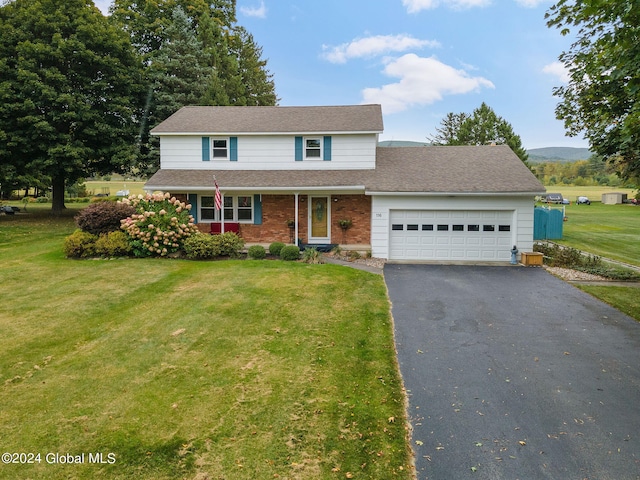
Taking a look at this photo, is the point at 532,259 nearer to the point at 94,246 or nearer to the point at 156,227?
the point at 156,227

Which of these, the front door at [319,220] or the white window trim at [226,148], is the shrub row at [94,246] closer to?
the white window trim at [226,148]

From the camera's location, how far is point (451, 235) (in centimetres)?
1700

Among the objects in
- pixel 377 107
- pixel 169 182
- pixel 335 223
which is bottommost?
pixel 335 223

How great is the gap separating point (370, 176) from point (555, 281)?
835cm

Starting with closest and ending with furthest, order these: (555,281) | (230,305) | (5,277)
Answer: (230,305), (5,277), (555,281)

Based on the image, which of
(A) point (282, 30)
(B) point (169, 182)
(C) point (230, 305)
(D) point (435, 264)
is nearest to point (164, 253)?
(B) point (169, 182)

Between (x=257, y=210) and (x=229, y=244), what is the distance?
10.1 feet

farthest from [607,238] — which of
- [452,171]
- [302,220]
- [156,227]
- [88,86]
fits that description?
[88,86]

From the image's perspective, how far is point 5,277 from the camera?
12609mm

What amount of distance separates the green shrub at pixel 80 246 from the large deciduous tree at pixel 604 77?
54.3 feet

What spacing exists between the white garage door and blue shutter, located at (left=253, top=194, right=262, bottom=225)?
5942 millimetres

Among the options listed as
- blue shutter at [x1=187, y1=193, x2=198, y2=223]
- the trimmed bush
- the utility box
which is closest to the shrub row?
the trimmed bush

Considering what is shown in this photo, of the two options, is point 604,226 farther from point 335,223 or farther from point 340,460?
point 340,460

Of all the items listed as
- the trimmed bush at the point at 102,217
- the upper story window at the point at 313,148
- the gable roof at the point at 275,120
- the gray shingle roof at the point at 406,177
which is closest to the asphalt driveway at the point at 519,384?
the gray shingle roof at the point at 406,177
